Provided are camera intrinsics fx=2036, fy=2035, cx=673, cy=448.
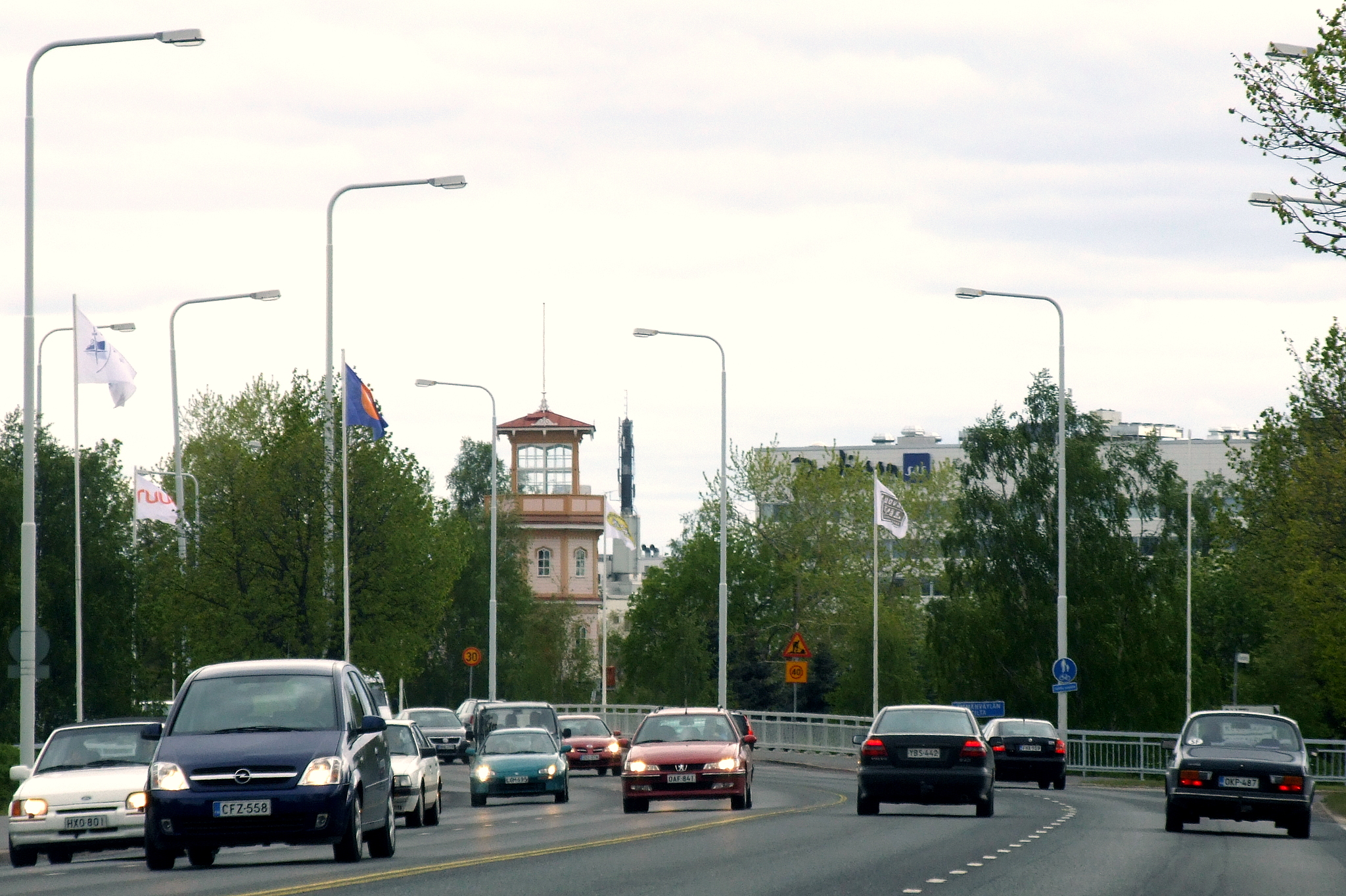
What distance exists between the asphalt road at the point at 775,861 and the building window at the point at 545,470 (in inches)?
3433

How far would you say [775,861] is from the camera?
17484mm

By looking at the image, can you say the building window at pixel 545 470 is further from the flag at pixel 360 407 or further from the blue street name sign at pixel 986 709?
the flag at pixel 360 407

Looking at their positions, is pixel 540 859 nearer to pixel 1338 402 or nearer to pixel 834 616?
pixel 1338 402

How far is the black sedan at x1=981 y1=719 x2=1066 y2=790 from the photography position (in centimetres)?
4150

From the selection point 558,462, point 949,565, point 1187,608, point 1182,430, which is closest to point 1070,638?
point 949,565

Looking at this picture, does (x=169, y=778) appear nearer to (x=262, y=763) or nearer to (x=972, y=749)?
(x=262, y=763)

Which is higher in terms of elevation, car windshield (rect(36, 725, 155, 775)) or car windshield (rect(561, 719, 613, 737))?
car windshield (rect(36, 725, 155, 775))

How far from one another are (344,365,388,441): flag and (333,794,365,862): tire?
97.6 feet

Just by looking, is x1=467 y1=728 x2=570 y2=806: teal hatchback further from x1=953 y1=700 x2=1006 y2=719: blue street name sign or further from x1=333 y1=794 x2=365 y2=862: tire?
x1=953 y1=700 x2=1006 y2=719: blue street name sign

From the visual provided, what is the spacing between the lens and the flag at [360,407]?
4641 cm

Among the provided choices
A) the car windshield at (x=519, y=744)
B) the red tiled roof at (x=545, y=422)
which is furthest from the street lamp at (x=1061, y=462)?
the red tiled roof at (x=545, y=422)

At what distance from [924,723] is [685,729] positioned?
12.3 feet

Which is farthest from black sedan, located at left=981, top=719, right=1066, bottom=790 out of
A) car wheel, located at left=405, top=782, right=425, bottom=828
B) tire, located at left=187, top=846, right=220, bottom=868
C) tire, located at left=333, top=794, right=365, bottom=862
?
tire, located at left=333, top=794, right=365, bottom=862

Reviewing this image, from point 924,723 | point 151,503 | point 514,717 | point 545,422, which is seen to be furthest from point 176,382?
point 545,422
